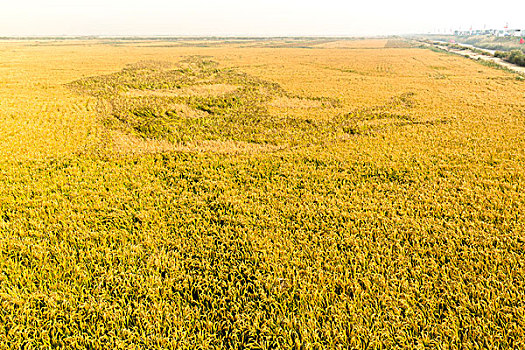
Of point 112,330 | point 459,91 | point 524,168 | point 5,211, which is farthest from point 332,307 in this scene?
point 459,91

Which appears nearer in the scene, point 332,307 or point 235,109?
point 332,307

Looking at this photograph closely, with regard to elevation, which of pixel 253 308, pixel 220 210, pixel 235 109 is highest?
pixel 235 109

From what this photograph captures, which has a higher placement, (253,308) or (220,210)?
(220,210)

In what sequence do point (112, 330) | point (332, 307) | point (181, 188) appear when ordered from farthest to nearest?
point (181, 188) < point (332, 307) < point (112, 330)

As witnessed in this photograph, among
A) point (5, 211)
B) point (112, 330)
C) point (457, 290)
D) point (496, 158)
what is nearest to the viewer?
point (112, 330)

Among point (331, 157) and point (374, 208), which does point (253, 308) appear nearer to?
point (374, 208)

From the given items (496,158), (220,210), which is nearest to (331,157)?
(220,210)
